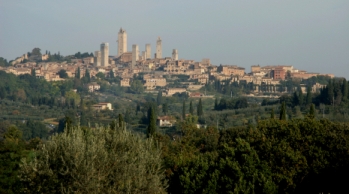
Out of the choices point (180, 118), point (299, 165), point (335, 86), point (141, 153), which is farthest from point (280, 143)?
point (180, 118)

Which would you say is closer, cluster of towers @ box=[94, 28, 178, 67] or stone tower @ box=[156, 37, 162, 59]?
cluster of towers @ box=[94, 28, 178, 67]

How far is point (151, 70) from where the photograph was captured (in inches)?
4875

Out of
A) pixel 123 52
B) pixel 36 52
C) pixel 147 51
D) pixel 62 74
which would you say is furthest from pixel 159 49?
pixel 62 74

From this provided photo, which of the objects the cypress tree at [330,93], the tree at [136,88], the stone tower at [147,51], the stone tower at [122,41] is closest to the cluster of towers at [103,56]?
the stone tower at [122,41]

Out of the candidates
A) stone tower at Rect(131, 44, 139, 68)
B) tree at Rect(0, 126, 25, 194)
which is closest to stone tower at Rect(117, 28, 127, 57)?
stone tower at Rect(131, 44, 139, 68)

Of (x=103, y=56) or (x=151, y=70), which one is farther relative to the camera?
(x=103, y=56)

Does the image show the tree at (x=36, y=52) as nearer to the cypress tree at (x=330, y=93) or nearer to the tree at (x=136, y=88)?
the tree at (x=136, y=88)

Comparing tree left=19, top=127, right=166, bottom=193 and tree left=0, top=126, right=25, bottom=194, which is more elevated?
tree left=19, top=127, right=166, bottom=193

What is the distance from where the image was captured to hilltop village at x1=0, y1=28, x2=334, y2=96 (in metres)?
106

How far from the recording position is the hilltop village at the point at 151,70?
10650 centimetres

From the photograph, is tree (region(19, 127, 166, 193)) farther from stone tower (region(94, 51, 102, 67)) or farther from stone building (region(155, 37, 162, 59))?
stone building (region(155, 37, 162, 59))

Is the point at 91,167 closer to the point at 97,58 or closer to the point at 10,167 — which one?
the point at 10,167

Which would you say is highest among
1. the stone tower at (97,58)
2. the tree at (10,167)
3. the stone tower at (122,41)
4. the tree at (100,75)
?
the stone tower at (122,41)

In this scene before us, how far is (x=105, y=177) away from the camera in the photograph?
13.6m
